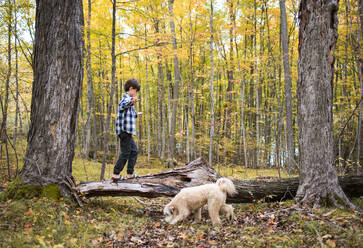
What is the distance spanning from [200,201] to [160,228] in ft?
2.87

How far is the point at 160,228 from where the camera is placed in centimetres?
402

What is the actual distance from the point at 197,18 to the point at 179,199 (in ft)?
34.8

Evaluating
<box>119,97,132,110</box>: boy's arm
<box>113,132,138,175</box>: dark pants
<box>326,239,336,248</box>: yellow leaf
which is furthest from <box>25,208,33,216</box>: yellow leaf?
<box>326,239,336,248</box>: yellow leaf

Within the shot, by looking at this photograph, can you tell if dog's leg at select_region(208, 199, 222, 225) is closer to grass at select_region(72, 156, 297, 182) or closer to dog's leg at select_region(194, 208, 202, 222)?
dog's leg at select_region(194, 208, 202, 222)

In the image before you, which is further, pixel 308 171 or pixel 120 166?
pixel 120 166

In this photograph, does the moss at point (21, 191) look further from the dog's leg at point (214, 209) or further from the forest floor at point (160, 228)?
the dog's leg at point (214, 209)

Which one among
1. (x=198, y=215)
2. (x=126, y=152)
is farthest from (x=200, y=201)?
(x=126, y=152)

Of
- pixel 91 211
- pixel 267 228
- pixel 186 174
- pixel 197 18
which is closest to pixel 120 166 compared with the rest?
pixel 91 211

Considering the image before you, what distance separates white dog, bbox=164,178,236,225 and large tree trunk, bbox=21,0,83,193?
217 cm

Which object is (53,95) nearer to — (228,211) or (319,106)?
(228,211)

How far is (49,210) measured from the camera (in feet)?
11.9

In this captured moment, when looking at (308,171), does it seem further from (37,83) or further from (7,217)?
(37,83)

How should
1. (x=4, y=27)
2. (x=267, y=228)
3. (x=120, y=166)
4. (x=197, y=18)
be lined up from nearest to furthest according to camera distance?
(x=267, y=228) < (x=120, y=166) < (x=4, y=27) < (x=197, y=18)

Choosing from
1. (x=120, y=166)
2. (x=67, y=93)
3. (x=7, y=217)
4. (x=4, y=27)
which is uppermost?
(x=4, y=27)
